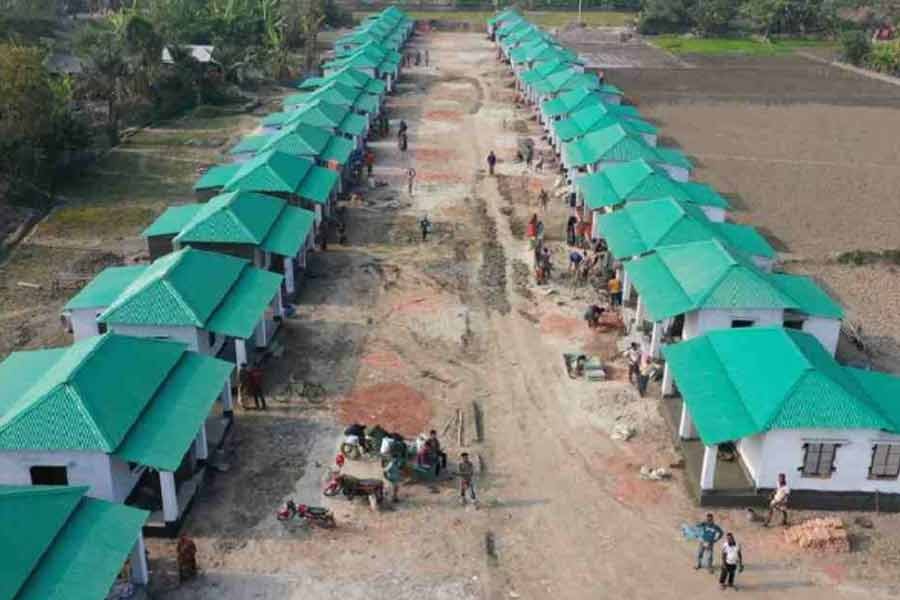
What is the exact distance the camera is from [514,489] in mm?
19641

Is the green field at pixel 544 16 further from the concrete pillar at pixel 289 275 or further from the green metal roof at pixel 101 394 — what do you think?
the green metal roof at pixel 101 394

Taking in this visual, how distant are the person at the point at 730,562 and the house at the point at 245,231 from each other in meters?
15.4

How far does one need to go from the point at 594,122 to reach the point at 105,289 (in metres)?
23.5

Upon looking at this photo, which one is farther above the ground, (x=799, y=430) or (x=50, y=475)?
(x=799, y=430)

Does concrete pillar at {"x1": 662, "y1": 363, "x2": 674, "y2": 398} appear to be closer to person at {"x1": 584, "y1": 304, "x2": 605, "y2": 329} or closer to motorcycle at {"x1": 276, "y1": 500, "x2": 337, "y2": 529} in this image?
person at {"x1": 584, "y1": 304, "x2": 605, "y2": 329}

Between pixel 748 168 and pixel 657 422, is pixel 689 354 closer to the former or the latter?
pixel 657 422

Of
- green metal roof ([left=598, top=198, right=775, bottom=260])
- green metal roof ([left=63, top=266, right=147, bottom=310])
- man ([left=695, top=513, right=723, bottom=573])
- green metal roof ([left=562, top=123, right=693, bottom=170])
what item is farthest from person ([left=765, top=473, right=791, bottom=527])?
green metal roof ([left=562, top=123, right=693, bottom=170])

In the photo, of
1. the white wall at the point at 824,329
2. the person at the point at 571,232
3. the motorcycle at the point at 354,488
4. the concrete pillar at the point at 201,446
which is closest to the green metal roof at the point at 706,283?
the white wall at the point at 824,329

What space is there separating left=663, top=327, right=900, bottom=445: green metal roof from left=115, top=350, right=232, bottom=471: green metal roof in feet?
33.5

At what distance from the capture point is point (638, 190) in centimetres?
3111

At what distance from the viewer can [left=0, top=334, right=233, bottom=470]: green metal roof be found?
1678 cm

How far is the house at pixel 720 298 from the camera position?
22828 mm

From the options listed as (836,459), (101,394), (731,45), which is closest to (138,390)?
(101,394)

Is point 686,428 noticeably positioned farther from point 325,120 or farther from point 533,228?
point 325,120
